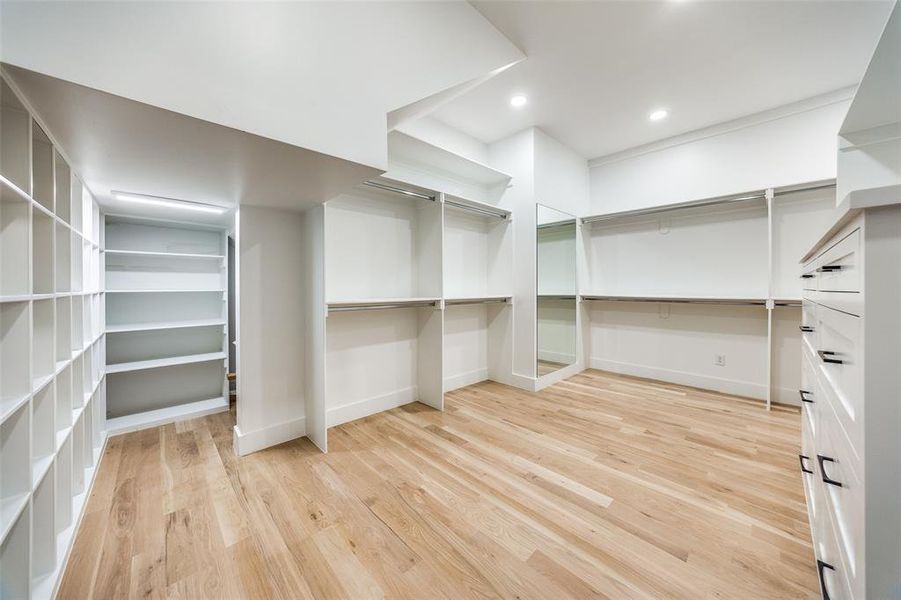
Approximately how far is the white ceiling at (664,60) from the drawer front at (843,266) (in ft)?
6.63

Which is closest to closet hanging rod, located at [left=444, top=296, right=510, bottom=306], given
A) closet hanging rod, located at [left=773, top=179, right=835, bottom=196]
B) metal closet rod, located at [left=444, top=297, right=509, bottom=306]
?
metal closet rod, located at [left=444, top=297, right=509, bottom=306]

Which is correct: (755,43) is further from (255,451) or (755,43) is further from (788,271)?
(255,451)

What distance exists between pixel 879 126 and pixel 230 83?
327cm

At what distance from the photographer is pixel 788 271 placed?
3.18m

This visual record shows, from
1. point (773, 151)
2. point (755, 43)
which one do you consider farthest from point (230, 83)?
point (773, 151)

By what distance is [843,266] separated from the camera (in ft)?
2.74

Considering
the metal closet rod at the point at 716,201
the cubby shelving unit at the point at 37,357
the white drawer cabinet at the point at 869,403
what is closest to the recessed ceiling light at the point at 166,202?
the cubby shelving unit at the point at 37,357

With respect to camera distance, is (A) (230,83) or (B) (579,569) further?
(B) (579,569)

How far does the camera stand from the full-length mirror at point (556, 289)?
3.74 meters

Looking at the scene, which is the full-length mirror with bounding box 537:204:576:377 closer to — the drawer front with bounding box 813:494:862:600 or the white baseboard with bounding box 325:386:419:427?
the white baseboard with bounding box 325:386:419:427

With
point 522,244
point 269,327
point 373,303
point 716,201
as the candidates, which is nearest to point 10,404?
point 269,327

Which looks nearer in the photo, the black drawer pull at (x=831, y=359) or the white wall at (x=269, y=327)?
the black drawer pull at (x=831, y=359)

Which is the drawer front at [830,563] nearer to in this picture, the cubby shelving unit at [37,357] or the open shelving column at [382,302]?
the cubby shelving unit at [37,357]

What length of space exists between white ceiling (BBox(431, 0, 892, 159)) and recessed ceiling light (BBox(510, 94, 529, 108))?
58 mm
